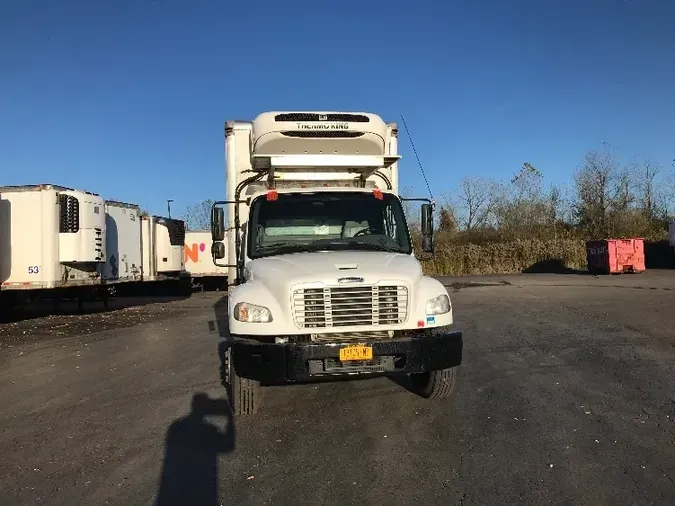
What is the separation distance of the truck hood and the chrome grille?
0.10 m

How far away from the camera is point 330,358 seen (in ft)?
18.1

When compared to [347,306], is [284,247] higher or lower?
higher

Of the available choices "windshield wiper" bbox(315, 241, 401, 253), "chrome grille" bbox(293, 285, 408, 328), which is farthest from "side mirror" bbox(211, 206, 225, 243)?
"chrome grille" bbox(293, 285, 408, 328)

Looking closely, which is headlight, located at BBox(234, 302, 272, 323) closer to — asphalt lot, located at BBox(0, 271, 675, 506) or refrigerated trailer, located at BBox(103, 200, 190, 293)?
asphalt lot, located at BBox(0, 271, 675, 506)

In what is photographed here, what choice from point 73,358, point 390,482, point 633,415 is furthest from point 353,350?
point 73,358

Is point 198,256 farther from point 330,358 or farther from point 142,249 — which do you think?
point 330,358

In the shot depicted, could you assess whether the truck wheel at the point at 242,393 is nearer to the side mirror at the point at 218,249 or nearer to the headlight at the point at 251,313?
the headlight at the point at 251,313

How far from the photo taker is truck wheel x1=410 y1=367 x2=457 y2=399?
6.42 m

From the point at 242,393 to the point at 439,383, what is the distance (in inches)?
83.2

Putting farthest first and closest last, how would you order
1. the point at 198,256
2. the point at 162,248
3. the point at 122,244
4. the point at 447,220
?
the point at 447,220, the point at 198,256, the point at 162,248, the point at 122,244

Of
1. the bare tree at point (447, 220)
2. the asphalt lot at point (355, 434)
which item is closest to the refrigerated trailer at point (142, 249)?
the asphalt lot at point (355, 434)

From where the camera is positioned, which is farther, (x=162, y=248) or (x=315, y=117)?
(x=162, y=248)

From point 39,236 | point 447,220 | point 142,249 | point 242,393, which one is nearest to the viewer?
point 242,393

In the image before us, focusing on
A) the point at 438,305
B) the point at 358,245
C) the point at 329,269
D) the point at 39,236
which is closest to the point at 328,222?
the point at 358,245
